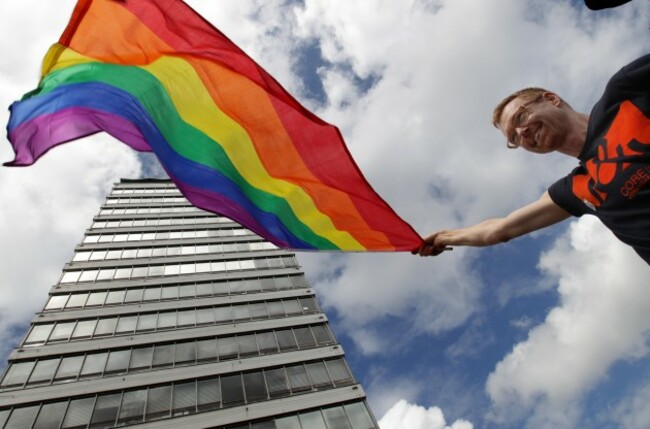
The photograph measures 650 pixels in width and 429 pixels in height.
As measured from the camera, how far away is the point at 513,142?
243 centimetres

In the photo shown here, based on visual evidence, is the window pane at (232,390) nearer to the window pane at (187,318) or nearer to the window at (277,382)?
the window at (277,382)

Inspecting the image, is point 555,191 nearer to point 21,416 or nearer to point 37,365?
point 21,416

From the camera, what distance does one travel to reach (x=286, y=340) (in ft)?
83.3

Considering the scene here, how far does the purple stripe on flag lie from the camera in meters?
4.72

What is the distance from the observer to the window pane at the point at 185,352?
23266 millimetres

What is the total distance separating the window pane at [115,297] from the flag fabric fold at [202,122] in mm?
25538

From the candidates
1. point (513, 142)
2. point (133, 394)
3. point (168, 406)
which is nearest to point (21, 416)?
point (133, 394)

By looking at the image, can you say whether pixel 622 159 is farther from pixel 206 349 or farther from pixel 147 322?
pixel 147 322

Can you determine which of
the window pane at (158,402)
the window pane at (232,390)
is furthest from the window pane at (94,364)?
the window pane at (232,390)

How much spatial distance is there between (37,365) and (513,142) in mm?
26898

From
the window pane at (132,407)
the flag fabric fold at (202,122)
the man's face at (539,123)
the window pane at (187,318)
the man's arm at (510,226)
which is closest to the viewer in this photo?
the man's face at (539,123)

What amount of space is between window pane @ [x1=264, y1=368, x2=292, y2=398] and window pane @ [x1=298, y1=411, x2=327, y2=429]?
1699mm

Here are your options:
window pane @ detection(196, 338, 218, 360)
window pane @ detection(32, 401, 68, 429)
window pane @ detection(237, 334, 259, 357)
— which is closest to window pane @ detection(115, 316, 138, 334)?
window pane @ detection(196, 338, 218, 360)

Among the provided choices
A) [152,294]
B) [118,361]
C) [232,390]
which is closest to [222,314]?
[152,294]
